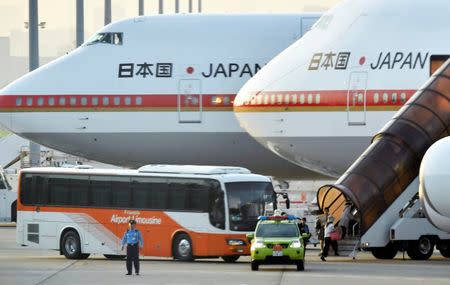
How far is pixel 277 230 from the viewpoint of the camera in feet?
143

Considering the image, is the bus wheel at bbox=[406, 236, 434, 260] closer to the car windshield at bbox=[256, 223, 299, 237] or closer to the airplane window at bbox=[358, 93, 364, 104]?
the car windshield at bbox=[256, 223, 299, 237]

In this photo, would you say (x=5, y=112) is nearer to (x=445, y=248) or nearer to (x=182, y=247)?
→ (x=182, y=247)

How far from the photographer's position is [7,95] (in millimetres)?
60344

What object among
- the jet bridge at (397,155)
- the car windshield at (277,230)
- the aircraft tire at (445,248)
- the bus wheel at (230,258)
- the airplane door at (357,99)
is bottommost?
the bus wheel at (230,258)

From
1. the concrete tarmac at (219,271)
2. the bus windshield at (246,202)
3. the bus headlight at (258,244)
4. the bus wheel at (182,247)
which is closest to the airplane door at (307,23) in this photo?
the concrete tarmac at (219,271)

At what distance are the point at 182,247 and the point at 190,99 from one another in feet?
37.6

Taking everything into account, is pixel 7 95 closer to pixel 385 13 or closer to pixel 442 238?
pixel 385 13

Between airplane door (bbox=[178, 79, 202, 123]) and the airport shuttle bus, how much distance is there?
8.68m

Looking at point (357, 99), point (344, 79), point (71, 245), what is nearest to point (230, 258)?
point (71, 245)

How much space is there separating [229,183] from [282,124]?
7.34 metres

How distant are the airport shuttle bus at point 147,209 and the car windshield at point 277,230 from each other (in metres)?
3.25

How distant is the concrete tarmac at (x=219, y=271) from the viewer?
130 feet

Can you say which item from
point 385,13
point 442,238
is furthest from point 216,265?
point 385,13

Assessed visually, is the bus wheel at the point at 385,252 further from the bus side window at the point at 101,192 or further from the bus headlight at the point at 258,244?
the bus side window at the point at 101,192
